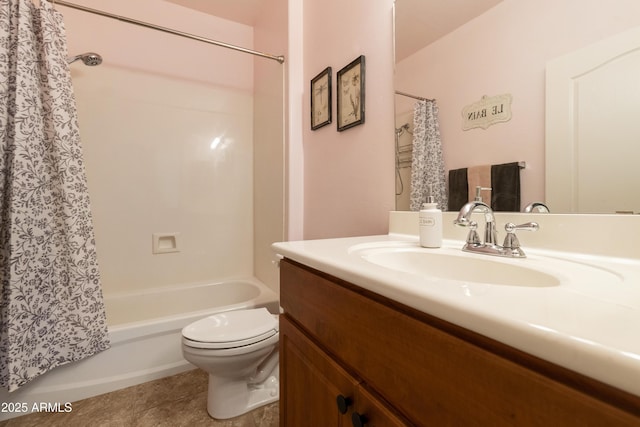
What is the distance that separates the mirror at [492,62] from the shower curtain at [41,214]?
147 cm

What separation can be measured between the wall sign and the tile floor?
4.48ft

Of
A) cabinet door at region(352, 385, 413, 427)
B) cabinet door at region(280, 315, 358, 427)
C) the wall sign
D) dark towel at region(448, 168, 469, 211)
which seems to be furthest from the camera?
dark towel at region(448, 168, 469, 211)

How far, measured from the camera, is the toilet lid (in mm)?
1090

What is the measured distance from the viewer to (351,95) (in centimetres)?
125

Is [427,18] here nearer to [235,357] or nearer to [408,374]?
[408,374]

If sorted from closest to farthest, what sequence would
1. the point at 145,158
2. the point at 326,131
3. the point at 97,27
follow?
the point at 326,131 < the point at 97,27 < the point at 145,158

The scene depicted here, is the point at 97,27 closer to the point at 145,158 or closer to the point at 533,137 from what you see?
the point at 145,158

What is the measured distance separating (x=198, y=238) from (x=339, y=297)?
182 centimetres

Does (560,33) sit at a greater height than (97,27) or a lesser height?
lesser

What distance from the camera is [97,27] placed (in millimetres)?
1777

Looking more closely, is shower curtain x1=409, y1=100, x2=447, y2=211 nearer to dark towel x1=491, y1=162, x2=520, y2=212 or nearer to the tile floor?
dark towel x1=491, y1=162, x2=520, y2=212

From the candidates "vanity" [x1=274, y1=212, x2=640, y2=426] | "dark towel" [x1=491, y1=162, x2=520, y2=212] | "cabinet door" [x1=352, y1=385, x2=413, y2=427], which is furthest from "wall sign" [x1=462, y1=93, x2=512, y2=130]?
"cabinet door" [x1=352, y1=385, x2=413, y2=427]

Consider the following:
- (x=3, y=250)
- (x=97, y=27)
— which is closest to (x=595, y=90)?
(x=3, y=250)

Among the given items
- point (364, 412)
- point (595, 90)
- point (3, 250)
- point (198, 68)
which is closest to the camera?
point (364, 412)
